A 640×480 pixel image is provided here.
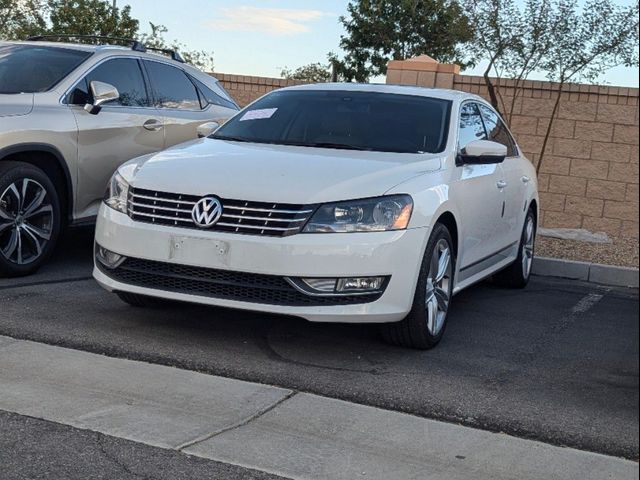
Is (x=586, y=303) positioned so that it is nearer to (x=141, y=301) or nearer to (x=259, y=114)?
(x=259, y=114)

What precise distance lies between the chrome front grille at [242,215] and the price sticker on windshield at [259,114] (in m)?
1.55

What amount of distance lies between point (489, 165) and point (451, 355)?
5.85 feet

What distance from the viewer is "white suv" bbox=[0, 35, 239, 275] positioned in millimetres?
6773

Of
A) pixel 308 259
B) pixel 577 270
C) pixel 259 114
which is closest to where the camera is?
pixel 308 259

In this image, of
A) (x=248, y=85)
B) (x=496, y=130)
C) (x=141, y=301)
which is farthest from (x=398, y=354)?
(x=248, y=85)

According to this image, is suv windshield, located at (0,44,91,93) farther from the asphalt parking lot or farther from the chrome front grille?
the chrome front grille

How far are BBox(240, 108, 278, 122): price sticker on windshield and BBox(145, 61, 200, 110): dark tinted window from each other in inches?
70.9

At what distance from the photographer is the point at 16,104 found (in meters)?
6.88

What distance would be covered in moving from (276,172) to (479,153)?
1449mm

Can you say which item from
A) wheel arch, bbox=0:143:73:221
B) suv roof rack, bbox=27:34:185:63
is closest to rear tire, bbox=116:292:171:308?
wheel arch, bbox=0:143:73:221

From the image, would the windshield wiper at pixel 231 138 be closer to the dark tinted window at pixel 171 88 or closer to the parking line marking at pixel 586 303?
the dark tinted window at pixel 171 88

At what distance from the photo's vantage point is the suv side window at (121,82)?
7488mm

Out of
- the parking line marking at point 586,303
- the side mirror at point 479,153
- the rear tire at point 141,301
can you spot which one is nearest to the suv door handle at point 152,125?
the rear tire at point 141,301

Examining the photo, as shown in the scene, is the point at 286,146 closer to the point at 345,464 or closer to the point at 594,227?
the point at 345,464
